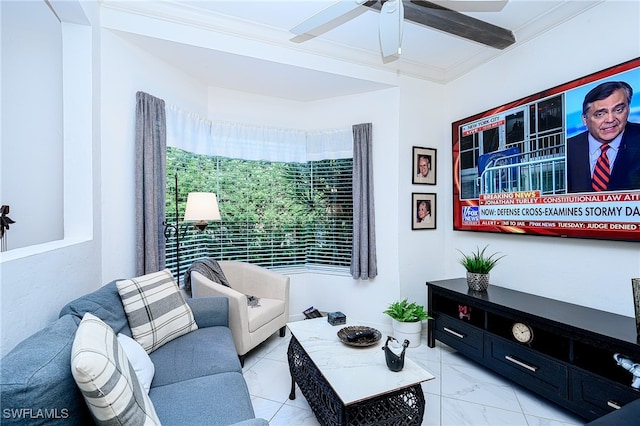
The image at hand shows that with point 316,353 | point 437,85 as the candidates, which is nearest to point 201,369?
point 316,353

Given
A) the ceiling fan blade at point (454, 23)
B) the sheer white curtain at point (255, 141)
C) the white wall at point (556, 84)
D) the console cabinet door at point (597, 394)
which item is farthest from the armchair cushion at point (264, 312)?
the ceiling fan blade at point (454, 23)

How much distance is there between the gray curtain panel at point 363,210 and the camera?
3.31 meters

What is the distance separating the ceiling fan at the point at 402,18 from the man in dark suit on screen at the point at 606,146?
921 mm

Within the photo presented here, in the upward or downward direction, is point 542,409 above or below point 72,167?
below

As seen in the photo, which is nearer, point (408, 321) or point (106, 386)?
point (106, 386)

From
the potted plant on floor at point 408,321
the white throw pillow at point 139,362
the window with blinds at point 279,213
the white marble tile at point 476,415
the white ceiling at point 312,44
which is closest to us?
the white throw pillow at point 139,362

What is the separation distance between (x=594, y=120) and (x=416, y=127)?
1541mm

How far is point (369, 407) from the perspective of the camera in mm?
1491

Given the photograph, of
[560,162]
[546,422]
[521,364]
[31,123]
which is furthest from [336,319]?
[31,123]

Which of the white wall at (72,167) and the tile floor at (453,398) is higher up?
the white wall at (72,167)

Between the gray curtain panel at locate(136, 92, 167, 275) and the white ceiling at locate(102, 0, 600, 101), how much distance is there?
0.60 meters

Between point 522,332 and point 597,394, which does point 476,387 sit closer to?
point 522,332

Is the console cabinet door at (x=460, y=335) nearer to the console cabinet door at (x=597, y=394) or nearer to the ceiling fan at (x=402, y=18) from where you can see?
the console cabinet door at (x=597, y=394)

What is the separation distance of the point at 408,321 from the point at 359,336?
1162 mm
